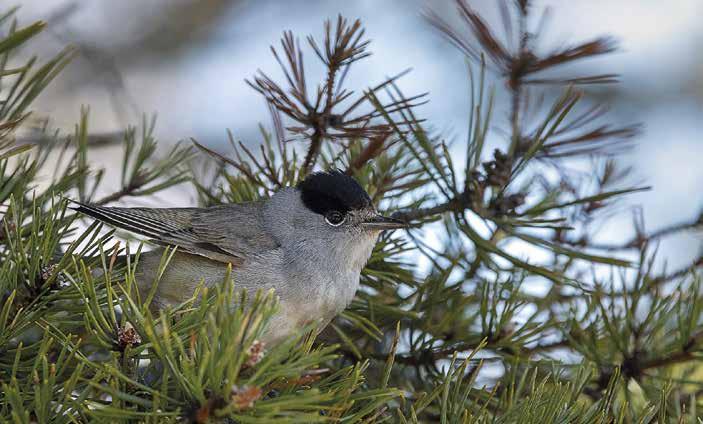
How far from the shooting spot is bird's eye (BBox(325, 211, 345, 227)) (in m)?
2.67

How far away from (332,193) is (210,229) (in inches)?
16.4

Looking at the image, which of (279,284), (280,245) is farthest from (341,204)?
(279,284)

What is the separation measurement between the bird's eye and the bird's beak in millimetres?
216

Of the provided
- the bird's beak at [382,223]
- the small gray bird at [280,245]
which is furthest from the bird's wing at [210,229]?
the bird's beak at [382,223]

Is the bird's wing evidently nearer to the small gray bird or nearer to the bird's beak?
the small gray bird

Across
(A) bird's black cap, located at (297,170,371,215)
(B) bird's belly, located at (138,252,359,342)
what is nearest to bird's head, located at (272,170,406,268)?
(A) bird's black cap, located at (297,170,371,215)

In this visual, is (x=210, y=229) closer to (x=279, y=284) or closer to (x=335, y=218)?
(x=279, y=284)

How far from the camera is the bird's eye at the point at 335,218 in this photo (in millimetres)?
2672

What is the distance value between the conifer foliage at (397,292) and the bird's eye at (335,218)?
0.15 m

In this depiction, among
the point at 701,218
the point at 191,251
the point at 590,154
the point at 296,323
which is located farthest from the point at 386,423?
the point at 701,218

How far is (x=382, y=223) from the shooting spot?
236cm

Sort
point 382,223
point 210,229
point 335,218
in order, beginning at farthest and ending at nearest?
point 335,218
point 210,229
point 382,223

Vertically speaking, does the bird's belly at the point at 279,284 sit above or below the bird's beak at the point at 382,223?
below

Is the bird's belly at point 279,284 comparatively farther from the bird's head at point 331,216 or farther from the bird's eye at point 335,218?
the bird's eye at point 335,218
